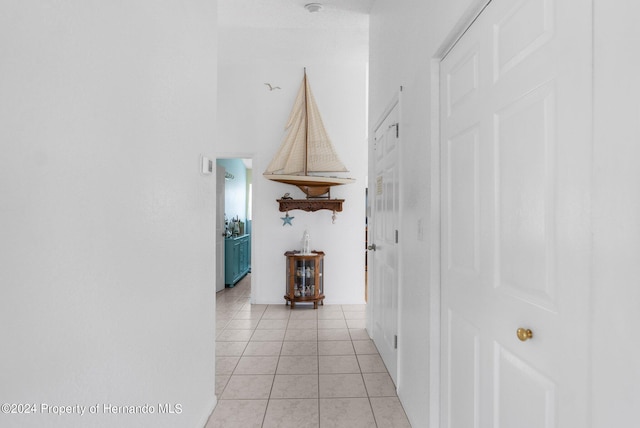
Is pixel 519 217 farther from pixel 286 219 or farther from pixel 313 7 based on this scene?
pixel 286 219

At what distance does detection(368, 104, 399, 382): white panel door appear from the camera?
2537mm

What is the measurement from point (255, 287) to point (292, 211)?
1100mm

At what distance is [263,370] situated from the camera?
273 centimetres

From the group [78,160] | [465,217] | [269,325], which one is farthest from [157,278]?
[269,325]

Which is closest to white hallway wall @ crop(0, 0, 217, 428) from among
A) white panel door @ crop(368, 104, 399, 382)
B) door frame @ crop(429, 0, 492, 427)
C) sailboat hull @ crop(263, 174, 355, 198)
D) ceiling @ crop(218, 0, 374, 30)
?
door frame @ crop(429, 0, 492, 427)

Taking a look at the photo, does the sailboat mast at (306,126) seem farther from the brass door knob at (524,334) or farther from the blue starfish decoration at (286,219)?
the brass door knob at (524,334)

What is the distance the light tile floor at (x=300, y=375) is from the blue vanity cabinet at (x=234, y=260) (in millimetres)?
1713

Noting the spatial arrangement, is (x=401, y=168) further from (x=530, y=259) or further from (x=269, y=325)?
(x=269, y=325)

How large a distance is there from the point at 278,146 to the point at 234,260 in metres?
2.28

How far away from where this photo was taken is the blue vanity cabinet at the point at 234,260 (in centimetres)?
593

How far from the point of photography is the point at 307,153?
4.68 meters

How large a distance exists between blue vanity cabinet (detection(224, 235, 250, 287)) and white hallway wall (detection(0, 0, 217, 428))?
4.09 m

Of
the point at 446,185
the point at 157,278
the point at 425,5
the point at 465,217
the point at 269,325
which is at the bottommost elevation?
the point at 269,325

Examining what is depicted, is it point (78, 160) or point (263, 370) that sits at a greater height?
point (78, 160)
